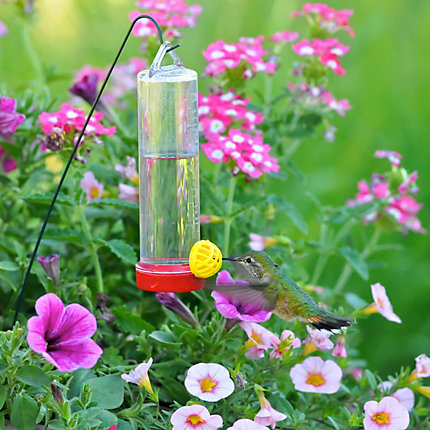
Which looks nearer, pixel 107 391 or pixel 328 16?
pixel 107 391

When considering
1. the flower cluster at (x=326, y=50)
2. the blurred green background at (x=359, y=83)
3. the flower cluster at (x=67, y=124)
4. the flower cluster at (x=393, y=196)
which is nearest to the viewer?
the flower cluster at (x=67, y=124)

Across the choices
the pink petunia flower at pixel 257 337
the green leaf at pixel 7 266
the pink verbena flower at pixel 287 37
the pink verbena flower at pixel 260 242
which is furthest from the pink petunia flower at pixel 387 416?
the pink verbena flower at pixel 287 37

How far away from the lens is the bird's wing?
1.17 meters

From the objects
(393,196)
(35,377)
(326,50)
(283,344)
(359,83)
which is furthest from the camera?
(359,83)

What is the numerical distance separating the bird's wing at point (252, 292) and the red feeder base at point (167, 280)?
0.06 metres

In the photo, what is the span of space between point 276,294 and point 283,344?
11 cm

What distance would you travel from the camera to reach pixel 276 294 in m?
1.25

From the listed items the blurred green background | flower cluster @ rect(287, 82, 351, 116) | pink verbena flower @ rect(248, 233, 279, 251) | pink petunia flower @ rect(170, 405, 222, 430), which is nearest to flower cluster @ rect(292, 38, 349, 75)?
flower cluster @ rect(287, 82, 351, 116)

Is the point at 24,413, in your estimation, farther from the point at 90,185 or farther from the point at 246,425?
the point at 90,185

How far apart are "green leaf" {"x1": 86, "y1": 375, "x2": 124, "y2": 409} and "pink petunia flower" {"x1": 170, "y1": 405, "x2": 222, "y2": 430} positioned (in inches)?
4.3

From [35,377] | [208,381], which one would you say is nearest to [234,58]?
[208,381]

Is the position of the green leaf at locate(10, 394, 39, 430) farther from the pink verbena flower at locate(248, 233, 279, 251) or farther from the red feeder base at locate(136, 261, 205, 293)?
the pink verbena flower at locate(248, 233, 279, 251)

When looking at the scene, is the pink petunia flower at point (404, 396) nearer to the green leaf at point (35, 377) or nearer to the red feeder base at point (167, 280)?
the red feeder base at point (167, 280)

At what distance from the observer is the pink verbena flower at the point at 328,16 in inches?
72.5
